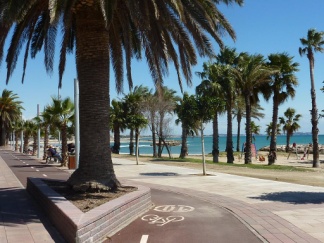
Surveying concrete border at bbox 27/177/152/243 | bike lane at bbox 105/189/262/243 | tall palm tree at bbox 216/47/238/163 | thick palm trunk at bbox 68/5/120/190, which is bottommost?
bike lane at bbox 105/189/262/243

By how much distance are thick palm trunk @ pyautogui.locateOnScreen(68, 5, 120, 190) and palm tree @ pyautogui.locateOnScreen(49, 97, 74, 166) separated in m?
15.8

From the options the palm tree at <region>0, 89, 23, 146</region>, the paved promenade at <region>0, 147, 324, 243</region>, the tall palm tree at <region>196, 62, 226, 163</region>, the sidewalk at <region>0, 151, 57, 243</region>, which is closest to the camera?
the sidewalk at <region>0, 151, 57, 243</region>

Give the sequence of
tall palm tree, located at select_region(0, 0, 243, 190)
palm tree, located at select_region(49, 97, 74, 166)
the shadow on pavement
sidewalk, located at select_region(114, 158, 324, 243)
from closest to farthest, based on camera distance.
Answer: sidewalk, located at select_region(114, 158, 324, 243) → the shadow on pavement → tall palm tree, located at select_region(0, 0, 243, 190) → palm tree, located at select_region(49, 97, 74, 166)

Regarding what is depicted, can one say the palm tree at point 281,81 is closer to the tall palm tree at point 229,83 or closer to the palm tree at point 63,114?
the tall palm tree at point 229,83

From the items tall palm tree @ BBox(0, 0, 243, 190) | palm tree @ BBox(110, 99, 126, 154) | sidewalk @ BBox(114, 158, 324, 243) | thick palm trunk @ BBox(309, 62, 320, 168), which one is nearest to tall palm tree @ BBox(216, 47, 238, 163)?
thick palm trunk @ BBox(309, 62, 320, 168)

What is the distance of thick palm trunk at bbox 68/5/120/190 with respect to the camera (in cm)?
977

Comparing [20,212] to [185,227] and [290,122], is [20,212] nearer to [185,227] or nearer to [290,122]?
[185,227]

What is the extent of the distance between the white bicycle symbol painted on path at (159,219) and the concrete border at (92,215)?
0.81ft

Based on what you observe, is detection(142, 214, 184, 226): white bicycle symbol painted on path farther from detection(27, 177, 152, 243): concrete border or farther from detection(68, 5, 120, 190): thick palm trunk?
detection(68, 5, 120, 190): thick palm trunk

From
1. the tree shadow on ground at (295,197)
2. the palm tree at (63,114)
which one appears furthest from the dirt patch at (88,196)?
the palm tree at (63,114)

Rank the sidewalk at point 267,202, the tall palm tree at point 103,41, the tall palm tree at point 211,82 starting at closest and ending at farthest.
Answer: the sidewalk at point 267,202 < the tall palm tree at point 103,41 < the tall palm tree at point 211,82

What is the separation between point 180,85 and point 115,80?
9.84ft

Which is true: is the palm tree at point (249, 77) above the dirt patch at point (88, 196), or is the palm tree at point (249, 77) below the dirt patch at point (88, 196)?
above

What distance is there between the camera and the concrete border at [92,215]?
6.13m
